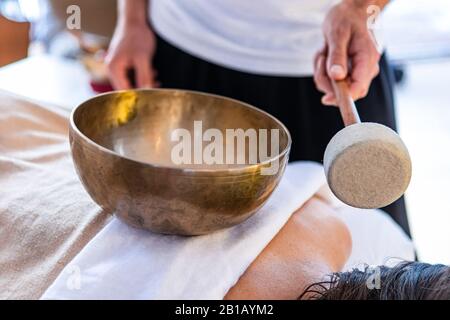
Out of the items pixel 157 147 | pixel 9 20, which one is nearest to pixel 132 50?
pixel 9 20

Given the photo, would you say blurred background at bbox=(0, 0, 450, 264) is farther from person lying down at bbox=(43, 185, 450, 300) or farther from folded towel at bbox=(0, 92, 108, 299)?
person lying down at bbox=(43, 185, 450, 300)

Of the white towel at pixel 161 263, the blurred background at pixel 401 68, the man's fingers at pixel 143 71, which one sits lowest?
the blurred background at pixel 401 68

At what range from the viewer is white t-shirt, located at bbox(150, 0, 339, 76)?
109 centimetres

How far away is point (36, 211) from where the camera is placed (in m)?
0.71

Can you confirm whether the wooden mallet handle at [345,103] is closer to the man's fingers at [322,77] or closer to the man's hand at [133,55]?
the man's fingers at [322,77]

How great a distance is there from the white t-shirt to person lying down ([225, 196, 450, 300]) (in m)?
0.44

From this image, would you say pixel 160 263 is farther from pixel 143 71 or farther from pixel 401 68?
pixel 401 68

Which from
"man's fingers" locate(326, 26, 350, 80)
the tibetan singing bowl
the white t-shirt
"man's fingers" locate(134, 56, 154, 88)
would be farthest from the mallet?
"man's fingers" locate(134, 56, 154, 88)

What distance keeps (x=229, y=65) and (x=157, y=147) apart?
36 centimetres

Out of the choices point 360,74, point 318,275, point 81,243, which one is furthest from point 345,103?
point 81,243

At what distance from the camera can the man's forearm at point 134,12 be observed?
1266mm

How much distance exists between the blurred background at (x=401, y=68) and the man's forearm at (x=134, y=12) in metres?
0.22

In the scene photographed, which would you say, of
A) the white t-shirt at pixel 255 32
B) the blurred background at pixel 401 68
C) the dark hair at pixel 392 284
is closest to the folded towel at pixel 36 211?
the blurred background at pixel 401 68

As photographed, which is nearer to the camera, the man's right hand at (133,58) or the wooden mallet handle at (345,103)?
the wooden mallet handle at (345,103)
